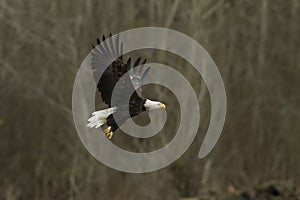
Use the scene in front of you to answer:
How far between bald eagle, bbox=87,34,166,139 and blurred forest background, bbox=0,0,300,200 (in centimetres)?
628

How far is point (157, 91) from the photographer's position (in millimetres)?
9859

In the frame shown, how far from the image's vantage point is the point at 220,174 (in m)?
10.5

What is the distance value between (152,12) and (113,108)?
733 centimetres

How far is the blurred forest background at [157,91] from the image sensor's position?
33.1 feet

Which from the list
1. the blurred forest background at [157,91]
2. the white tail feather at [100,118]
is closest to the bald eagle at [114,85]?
the white tail feather at [100,118]

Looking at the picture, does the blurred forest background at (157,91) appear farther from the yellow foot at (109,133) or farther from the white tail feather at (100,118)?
the yellow foot at (109,133)

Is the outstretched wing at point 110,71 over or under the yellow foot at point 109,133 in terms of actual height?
over

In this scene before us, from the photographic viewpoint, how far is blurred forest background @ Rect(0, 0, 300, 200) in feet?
33.1

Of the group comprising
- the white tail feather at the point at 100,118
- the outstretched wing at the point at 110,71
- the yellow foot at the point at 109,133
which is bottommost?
the yellow foot at the point at 109,133

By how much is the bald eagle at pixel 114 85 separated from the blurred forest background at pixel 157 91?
247 inches

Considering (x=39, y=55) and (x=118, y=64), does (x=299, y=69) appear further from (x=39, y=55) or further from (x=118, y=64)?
(x=118, y=64)

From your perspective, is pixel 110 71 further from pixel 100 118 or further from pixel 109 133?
pixel 109 133

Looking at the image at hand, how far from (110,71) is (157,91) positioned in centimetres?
630

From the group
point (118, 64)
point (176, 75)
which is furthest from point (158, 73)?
point (118, 64)
